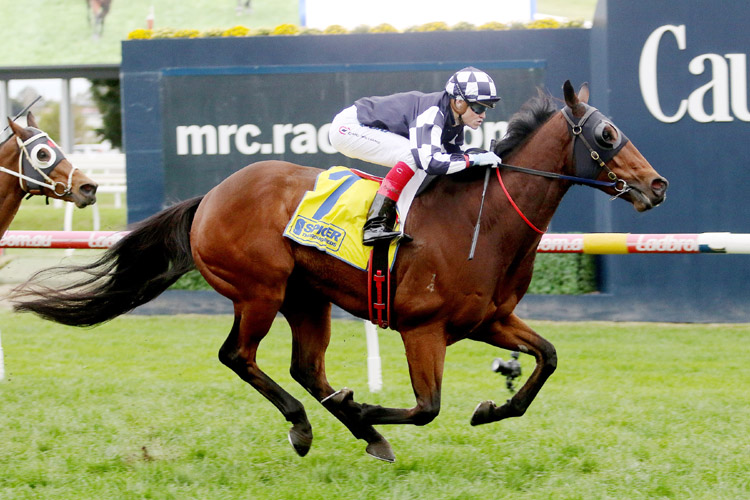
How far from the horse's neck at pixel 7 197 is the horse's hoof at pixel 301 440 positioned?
222cm

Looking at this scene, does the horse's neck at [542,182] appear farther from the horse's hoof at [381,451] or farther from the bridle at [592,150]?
the horse's hoof at [381,451]

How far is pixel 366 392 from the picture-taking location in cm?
601

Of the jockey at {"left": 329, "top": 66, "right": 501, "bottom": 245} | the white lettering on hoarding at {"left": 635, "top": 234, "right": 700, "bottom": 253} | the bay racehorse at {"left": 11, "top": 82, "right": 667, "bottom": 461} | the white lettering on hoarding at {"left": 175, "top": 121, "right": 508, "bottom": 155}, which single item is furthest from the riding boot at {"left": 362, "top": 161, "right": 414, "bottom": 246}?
the white lettering on hoarding at {"left": 175, "top": 121, "right": 508, "bottom": 155}

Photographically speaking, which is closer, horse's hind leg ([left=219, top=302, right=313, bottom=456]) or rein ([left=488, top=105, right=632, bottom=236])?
rein ([left=488, top=105, right=632, bottom=236])

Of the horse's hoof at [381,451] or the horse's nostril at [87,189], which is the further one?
the horse's nostril at [87,189]

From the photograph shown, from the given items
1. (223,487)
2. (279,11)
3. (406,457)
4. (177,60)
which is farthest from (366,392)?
(279,11)

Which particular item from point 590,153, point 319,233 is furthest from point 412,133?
point 590,153

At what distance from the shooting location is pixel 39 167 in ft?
18.4

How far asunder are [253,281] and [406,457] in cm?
112

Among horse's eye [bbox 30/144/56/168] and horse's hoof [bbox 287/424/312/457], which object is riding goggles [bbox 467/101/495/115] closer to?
horse's hoof [bbox 287/424/312/457]

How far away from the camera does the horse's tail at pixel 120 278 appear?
5.05 metres

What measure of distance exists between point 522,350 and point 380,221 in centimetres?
94

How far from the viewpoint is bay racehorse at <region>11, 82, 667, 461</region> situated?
4.26m

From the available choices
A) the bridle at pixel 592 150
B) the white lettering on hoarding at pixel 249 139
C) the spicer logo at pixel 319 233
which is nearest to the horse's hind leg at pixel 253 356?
the spicer logo at pixel 319 233
